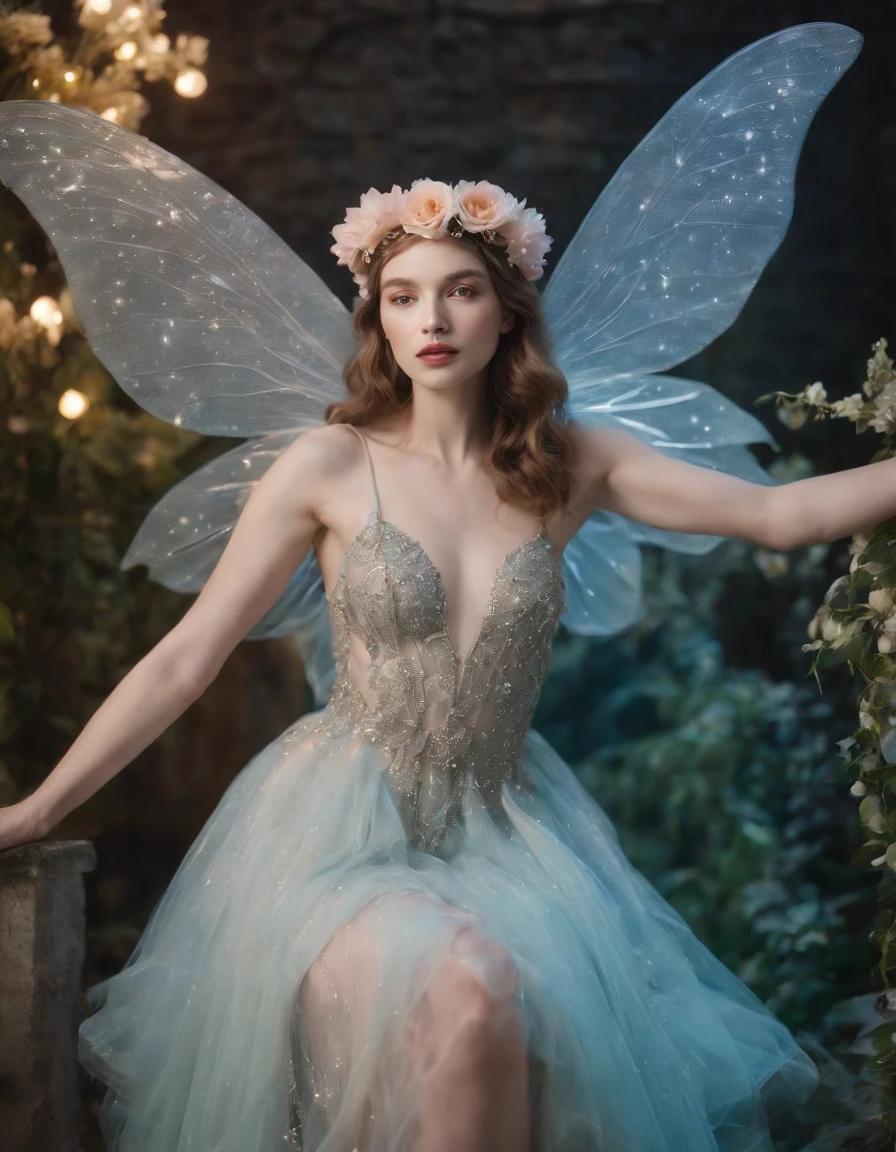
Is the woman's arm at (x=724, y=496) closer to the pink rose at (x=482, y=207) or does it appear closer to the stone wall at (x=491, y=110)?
the pink rose at (x=482, y=207)

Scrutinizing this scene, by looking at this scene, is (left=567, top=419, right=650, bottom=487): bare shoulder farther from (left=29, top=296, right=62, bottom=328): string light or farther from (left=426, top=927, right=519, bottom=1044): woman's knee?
(left=29, top=296, right=62, bottom=328): string light

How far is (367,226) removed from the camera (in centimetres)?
190

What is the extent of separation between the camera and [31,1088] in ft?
5.81

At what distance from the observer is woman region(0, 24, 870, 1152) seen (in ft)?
4.83

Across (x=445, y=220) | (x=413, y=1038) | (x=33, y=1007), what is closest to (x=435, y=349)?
(x=445, y=220)

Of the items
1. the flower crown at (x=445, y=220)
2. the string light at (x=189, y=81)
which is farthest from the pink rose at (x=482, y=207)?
the string light at (x=189, y=81)

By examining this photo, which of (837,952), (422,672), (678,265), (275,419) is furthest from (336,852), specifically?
(837,952)

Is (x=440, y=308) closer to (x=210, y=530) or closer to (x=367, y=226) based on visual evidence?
(x=367, y=226)

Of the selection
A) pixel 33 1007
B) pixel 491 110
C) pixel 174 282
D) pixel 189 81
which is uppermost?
pixel 491 110

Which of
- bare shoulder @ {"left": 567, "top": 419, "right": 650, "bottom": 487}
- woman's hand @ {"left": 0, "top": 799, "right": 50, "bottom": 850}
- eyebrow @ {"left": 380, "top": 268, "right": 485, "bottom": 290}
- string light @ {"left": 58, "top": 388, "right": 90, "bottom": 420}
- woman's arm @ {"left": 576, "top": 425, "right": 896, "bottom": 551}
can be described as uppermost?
eyebrow @ {"left": 380, "top": 268, "right": 485, "bottom": 290}

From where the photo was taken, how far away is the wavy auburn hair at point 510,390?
1.93 m

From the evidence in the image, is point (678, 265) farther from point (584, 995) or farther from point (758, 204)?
point (584, 995)

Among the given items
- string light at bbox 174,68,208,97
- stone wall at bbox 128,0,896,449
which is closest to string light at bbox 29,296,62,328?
string light at bbox 174,68,208,97

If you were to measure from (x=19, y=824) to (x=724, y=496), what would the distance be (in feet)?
3.51
